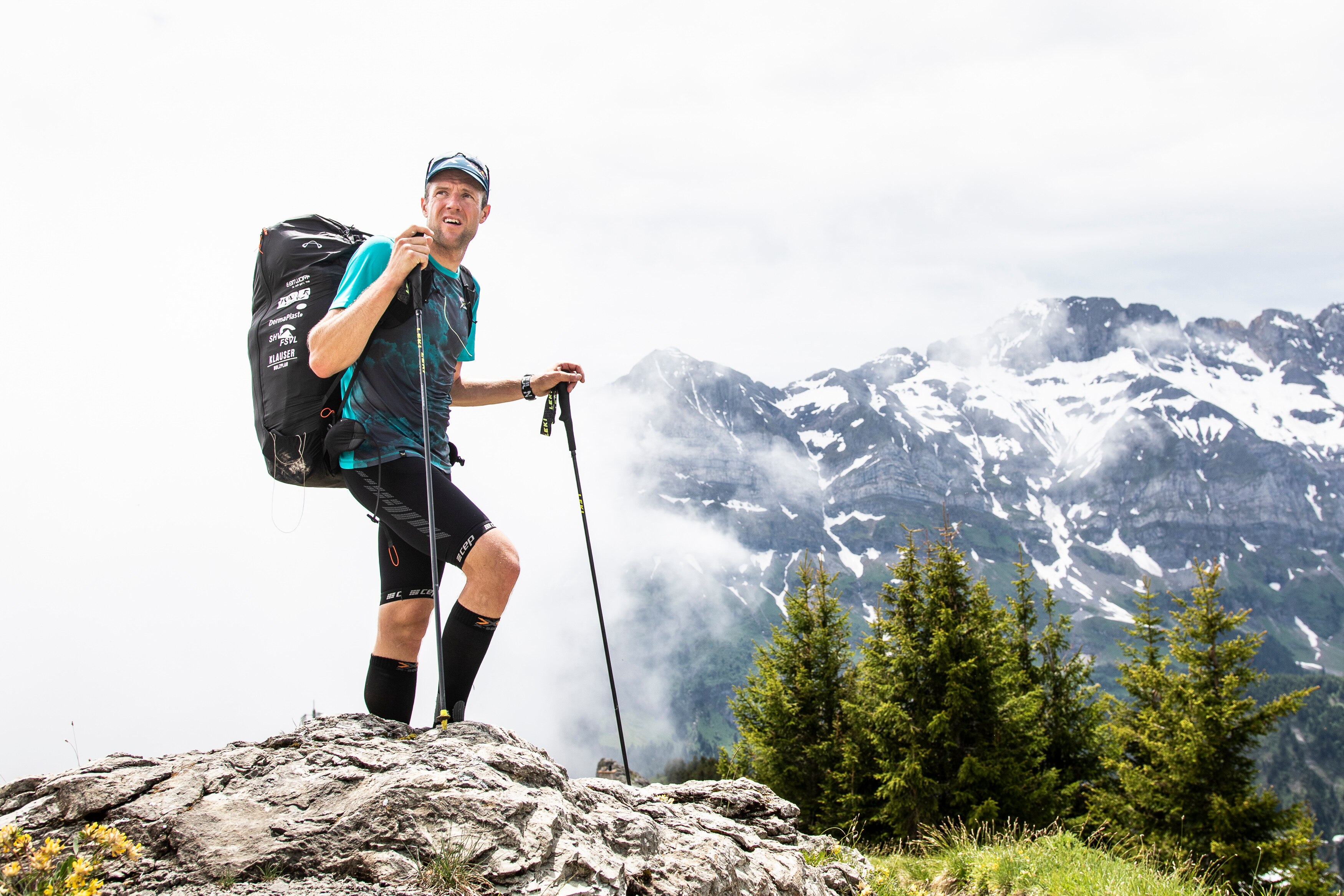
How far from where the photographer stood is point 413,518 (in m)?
4.43

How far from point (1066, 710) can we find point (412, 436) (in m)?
27.9

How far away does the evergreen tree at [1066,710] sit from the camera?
25.3m

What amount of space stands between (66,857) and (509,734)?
202 centimetres

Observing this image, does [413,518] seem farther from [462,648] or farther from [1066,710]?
[1066,710]

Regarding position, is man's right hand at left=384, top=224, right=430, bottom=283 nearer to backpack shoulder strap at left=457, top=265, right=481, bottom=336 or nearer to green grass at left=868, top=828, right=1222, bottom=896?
backpack shoulder strap at left=457, top=265, right=481, bottom=336

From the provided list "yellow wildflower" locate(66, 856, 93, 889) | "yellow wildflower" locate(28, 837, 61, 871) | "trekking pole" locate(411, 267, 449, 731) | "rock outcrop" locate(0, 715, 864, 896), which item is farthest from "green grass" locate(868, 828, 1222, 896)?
"yellow wildflower" locate(28, 837, 61, 871)

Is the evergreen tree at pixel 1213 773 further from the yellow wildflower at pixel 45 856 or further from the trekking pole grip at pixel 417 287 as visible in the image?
the yellow wildflower at pixel 45 856

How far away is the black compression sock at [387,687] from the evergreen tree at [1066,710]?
21.9m

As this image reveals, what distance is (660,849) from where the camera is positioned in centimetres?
433

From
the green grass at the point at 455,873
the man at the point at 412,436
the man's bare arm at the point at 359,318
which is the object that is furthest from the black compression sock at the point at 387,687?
the man's bare arm at the point at 359,318

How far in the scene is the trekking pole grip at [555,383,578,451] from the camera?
5.66 metres

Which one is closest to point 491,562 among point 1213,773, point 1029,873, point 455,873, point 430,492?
point 430,492

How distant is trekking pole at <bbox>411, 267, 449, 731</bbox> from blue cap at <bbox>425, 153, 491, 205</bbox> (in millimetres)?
688

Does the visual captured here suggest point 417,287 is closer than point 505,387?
Yes
